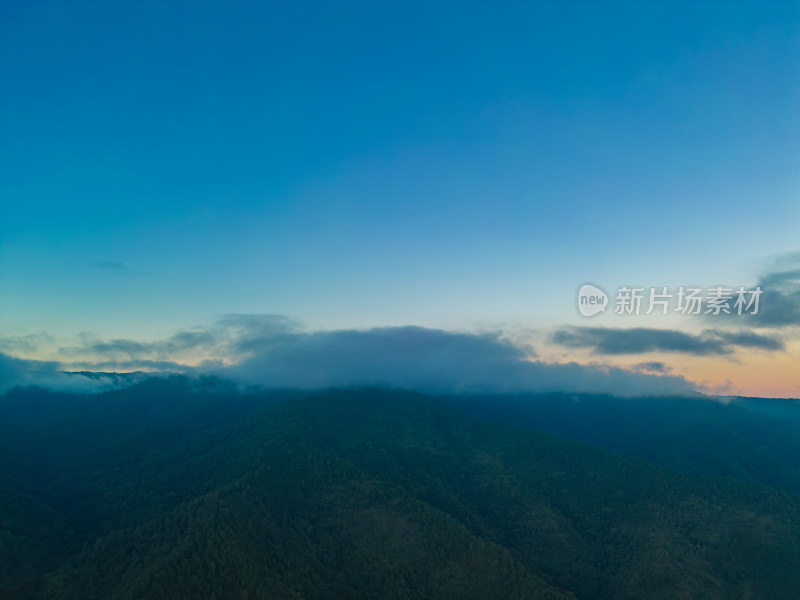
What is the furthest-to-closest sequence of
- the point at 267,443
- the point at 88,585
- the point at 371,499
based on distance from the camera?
the point at 267,443, the point at 371,499, the point at 88,585

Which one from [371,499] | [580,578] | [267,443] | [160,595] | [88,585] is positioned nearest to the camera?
[160,595]

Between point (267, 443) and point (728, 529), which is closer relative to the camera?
point (728, 529)

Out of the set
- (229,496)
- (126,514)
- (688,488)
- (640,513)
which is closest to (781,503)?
(688,488)

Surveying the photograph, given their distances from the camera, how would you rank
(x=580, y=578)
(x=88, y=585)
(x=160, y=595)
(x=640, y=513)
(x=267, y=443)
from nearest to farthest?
(x=160, y=595), (x=88, y=585), (x=580, y=578), (x=640, y=513), (x=267, y=443)

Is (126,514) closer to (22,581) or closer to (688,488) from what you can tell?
(22,581)

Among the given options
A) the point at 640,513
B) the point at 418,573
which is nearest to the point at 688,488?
the point at 640,513

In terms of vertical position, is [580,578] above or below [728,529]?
below

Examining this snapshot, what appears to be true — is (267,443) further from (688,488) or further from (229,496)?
(688,488)

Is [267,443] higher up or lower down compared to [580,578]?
higher up

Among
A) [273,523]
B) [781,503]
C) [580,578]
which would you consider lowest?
[580,578]
